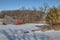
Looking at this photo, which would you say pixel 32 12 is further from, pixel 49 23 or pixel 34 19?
pixel 49 23

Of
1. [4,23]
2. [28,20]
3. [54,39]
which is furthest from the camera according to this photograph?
[28,20]

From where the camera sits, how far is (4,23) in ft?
29.8

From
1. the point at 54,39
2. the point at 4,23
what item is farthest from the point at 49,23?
the point at 54,39

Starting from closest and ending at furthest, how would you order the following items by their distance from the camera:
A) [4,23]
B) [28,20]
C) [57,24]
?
[57,24]
[4,23]
[28,20]

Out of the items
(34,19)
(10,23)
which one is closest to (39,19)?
(34,19)

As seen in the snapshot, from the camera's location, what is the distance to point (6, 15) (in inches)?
359

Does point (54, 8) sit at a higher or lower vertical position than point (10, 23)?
higher

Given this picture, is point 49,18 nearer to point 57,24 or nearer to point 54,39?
point 57,24

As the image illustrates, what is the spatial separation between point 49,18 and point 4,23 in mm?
2762

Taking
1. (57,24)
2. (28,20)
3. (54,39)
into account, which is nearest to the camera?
(54,39)

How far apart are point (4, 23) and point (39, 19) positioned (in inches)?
97.2

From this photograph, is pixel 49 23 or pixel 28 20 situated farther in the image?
pixel 28 20

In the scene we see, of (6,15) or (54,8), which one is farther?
(6,15)

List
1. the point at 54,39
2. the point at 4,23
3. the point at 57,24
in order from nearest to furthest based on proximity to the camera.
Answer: the point at 54,39 → the point at 57,24 → the point at 4,23
